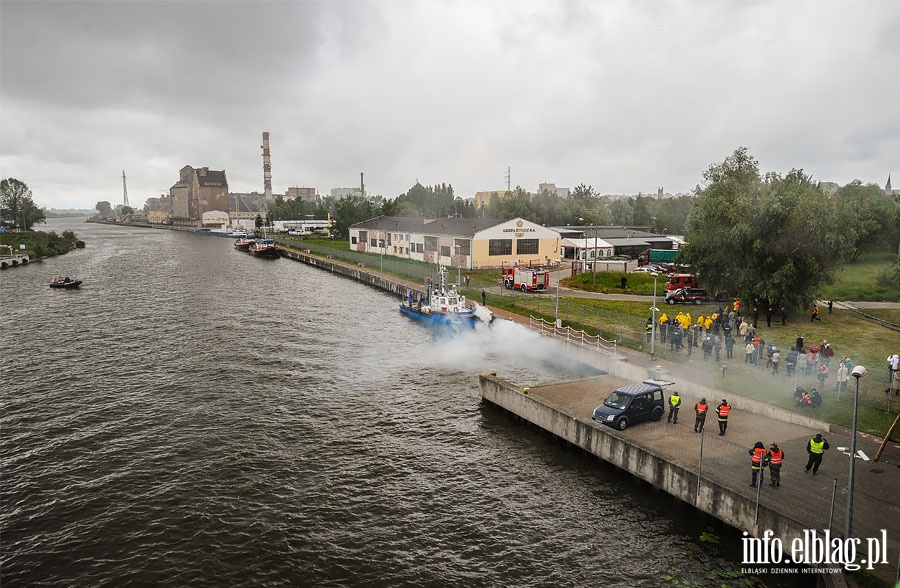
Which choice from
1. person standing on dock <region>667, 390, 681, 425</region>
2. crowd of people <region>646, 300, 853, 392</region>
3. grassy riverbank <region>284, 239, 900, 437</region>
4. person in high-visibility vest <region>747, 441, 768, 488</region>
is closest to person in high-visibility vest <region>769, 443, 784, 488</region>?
person in high-visibility vest <region>747, 441, 768, 488</region>

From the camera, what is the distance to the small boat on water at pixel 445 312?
46656 mm

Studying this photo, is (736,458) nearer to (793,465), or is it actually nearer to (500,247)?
(793,465)

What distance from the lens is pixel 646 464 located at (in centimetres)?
2077

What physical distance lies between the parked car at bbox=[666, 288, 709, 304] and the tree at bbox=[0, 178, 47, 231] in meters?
185

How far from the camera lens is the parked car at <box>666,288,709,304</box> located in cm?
5022

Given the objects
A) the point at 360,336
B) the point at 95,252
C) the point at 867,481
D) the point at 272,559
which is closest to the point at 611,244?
the point at 360,336

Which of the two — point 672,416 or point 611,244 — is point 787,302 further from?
point 611,244

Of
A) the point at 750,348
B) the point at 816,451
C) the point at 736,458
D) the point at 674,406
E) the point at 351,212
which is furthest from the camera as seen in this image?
the point at 351,212

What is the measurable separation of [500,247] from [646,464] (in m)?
60.5

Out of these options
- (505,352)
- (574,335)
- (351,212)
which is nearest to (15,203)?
(351,212)

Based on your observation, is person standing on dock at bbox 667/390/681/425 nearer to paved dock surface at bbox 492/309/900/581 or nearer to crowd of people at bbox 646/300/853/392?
paved dock surface at bbox 492/309/900/581

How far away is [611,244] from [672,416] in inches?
2783

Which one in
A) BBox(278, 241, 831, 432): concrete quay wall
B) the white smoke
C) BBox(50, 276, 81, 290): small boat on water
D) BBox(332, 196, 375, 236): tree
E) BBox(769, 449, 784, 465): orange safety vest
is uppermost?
BBox(332, 196, 375, 236): tree

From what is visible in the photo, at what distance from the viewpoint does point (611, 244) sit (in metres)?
91.5
